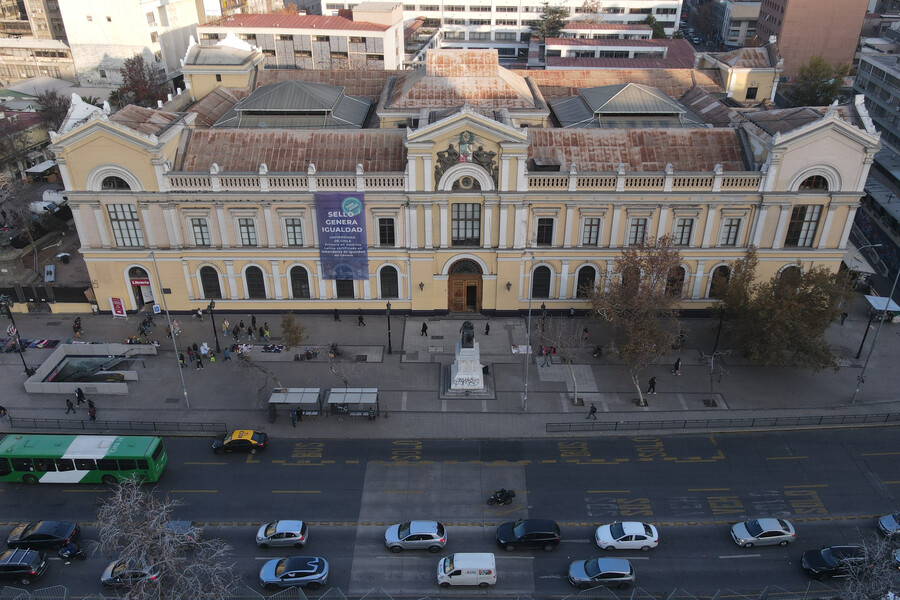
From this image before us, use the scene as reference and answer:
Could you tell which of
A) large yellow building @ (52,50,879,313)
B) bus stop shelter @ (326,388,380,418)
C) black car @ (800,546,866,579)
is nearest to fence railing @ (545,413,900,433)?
black car @ (800,546,866,579)

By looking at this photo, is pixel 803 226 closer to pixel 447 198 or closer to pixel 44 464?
pixel 447 198

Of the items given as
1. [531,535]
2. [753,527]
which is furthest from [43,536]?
[753,527]

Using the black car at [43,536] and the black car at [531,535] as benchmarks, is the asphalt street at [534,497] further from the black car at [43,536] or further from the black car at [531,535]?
the black car at [43,536]

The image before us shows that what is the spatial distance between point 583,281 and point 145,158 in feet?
131

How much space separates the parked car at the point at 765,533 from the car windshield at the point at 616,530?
275 inches

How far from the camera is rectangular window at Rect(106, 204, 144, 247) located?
190 ft

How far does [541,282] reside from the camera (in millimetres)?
61875

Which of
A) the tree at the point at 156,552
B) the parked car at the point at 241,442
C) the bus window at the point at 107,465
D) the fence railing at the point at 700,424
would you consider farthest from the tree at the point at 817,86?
the tree at the point at 156,552

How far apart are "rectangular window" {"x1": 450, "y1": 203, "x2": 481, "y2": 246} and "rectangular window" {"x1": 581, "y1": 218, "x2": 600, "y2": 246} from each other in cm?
950

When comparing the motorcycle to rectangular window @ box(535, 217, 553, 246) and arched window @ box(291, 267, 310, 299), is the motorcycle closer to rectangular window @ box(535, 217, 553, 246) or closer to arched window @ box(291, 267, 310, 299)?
rectangular window @ box(535, 217, 553, 246)

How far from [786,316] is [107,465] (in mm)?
48930

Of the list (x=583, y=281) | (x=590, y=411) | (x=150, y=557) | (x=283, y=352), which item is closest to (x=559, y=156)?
(x=583, y=281)

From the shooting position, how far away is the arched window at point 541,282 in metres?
61.2

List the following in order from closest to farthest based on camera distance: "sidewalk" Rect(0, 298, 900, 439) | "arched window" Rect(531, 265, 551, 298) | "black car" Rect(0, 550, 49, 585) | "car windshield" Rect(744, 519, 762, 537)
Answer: "black car" Rect(0, 550, 49, 585)
"car windshield" Rect(744, 519, 762, 537)
"sidewalk" Rect(0, 298, 900, 439)
"arched window" Rect(531, 265, 551, 298)
